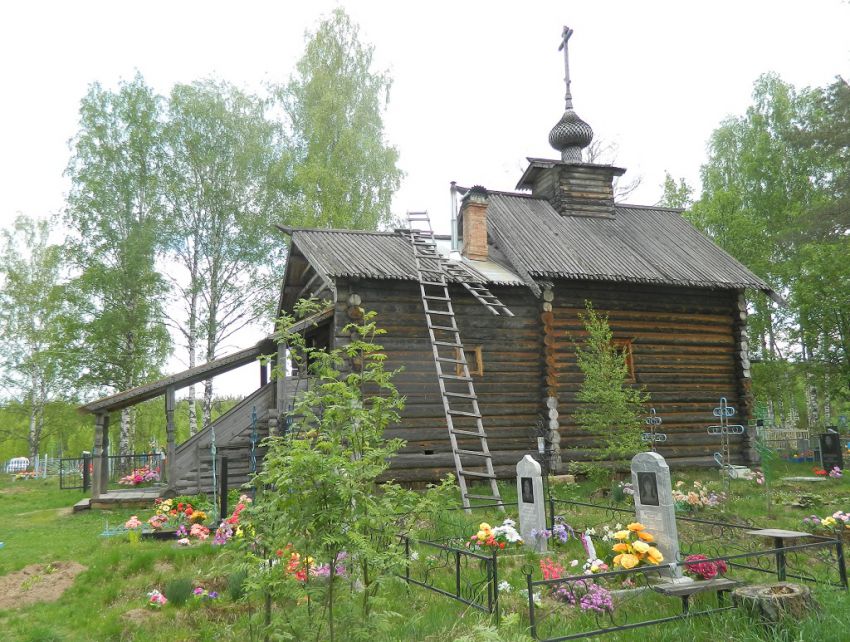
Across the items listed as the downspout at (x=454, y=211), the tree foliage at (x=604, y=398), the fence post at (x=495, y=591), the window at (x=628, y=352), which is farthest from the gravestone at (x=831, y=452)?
the fence post at (x=495, y=591)

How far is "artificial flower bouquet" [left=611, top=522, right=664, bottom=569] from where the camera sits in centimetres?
635

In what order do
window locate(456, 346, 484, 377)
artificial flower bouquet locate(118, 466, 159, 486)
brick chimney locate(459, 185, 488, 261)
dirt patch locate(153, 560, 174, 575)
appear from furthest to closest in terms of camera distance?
artificial flower bouquet locate(118, 466, 159, 486), brick chimney locate(459, 185, 488, 261), window locate(456, 346, 484, 377), dirt patch locate(153, 560, 174, 575)

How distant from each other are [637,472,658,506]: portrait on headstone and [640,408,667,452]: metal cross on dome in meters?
5.56

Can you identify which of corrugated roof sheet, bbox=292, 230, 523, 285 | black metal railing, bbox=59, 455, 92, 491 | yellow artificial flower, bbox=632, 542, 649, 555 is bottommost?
black metal railing, bbox=59, 455, 92, 491

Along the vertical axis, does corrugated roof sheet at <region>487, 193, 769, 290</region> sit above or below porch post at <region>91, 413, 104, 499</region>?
above

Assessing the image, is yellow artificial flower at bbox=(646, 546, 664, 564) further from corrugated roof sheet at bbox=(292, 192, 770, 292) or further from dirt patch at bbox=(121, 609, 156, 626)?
corrugated roof sheet at bbox=(292, 192, 770, 292)

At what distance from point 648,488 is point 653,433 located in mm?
6908

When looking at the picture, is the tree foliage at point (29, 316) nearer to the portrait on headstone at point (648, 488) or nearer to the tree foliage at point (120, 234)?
the tree foliage at point (120, 234)

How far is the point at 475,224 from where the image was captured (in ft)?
51.8

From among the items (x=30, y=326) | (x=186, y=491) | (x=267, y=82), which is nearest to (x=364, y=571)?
(x=186, y=491)

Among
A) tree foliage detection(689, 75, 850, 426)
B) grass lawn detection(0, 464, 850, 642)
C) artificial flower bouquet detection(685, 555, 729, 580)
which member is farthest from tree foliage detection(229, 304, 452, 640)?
tree foliage detection(689, 75, 850, 426)

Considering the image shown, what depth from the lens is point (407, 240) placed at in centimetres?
1552

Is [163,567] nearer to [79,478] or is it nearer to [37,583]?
[37,583]

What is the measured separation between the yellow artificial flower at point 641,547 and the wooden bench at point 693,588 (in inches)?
19.6
